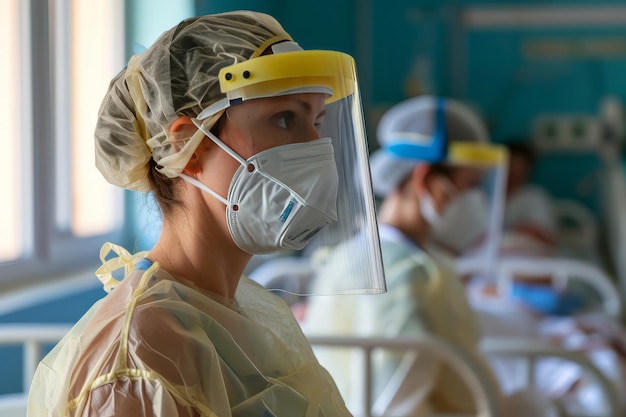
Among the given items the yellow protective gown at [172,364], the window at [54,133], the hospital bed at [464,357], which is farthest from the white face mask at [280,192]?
the window at [54,133]

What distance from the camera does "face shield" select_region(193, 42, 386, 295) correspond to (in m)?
0.92

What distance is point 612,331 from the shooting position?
9.37 ft

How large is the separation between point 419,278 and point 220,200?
1.11 metres

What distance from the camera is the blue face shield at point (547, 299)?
337 centimetres

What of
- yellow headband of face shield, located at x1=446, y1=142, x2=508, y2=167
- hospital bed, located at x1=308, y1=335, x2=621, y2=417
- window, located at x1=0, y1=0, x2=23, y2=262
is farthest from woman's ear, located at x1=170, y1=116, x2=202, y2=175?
yellow headband of face shield, located at x1=446, y1=142, x2=508, y2=167

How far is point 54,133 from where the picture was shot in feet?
7.45

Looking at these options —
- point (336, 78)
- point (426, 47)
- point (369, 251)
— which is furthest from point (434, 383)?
point (426, 47)

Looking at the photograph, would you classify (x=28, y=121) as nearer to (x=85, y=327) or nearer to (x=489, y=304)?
(x=85, y=327)

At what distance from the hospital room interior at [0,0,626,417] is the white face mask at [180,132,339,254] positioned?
16 centimetres

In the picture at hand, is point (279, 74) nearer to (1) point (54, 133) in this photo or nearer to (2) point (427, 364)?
(2) point (427, 364)

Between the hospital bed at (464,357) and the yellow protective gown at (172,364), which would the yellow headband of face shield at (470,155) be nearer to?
the hospital bed at (464,357)

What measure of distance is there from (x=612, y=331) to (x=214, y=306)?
2248 mm

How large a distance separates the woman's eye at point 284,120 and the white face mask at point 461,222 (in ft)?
4.72

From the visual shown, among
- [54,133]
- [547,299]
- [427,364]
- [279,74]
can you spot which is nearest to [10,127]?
[54,133]
